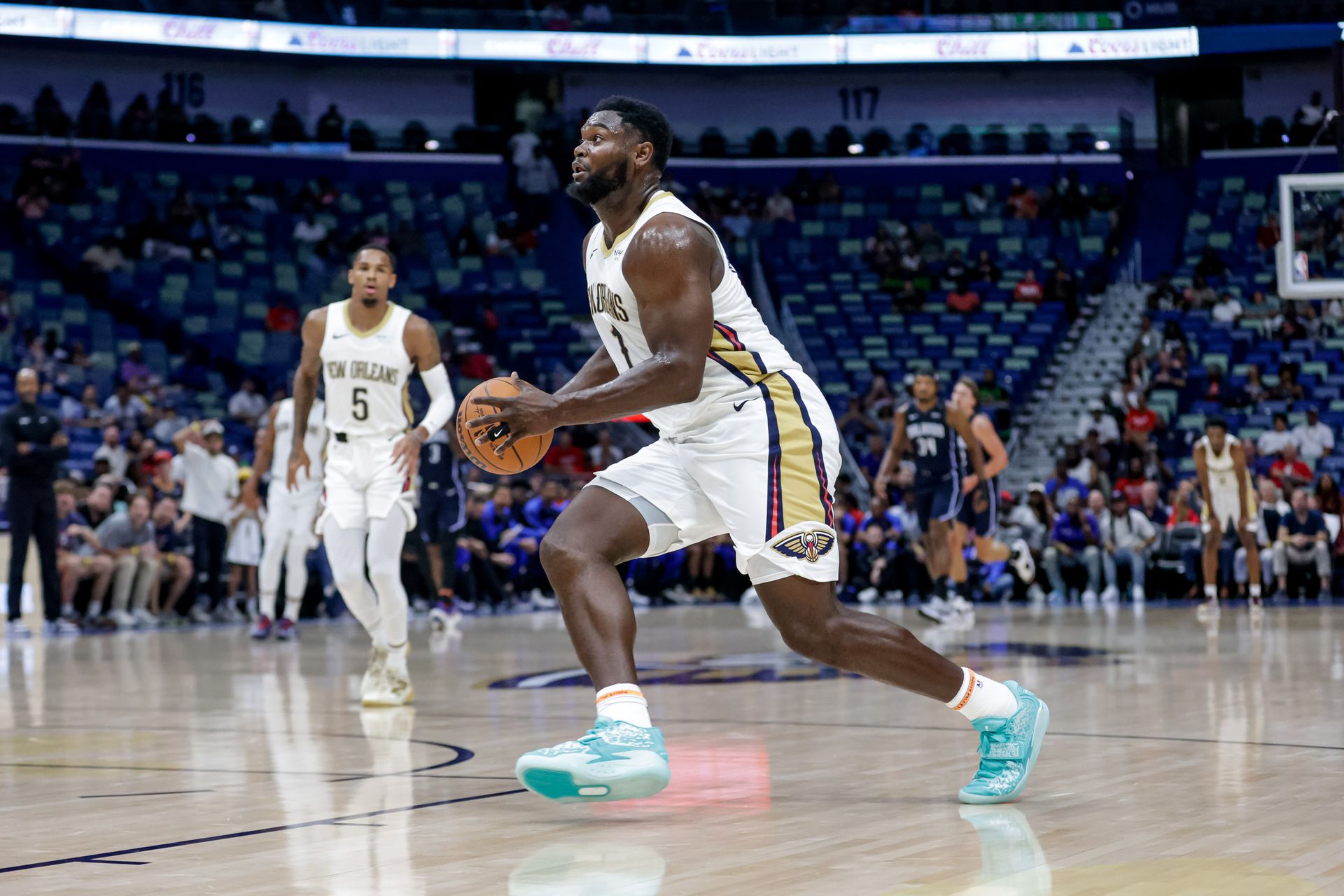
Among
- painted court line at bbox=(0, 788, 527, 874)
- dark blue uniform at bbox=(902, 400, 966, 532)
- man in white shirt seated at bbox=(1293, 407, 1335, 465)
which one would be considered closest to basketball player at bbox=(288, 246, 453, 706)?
painted court line at bbox=(0, 788, 527, 874)

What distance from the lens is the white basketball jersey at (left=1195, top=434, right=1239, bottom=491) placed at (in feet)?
49.3

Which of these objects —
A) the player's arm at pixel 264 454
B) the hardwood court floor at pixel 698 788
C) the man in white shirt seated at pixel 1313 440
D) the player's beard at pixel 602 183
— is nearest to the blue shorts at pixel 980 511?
the hardwood court floor at pixel 698 788

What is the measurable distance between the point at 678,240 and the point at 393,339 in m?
3.83

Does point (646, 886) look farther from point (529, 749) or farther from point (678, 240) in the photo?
point (529, 749)

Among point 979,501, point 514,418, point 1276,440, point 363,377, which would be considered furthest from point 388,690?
point 1276,440

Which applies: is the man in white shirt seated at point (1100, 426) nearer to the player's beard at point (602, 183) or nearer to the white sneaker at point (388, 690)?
the white sneaker at point (388, 690)

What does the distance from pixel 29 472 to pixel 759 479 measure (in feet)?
34.7

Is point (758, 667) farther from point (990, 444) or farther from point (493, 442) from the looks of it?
point (493, 442)

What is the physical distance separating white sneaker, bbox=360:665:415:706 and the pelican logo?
3652mm

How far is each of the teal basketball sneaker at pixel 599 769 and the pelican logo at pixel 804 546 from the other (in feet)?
2.06

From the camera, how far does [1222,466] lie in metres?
15.3

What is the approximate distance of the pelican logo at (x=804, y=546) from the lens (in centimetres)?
436

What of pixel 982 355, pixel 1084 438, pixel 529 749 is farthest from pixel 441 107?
pixel 529 749

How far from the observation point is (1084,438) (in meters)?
20.6
